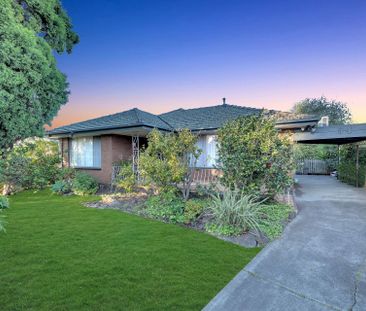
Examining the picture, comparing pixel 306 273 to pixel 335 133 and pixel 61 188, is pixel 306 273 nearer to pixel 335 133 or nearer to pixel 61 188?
pixel 335 133

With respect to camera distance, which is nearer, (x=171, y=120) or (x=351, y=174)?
(x=351, y=174)

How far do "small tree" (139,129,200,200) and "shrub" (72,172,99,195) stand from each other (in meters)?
4.54

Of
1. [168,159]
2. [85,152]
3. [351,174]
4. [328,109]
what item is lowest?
[351,174]

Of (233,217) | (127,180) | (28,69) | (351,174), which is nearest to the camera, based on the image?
(28,69)

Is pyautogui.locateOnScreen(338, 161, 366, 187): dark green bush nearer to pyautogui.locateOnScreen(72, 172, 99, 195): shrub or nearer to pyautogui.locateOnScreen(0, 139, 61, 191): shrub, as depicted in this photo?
pyautogui.locateOnScreen(72, 172, 99, 195): shrub

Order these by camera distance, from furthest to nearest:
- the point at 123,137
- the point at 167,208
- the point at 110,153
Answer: the point at 123,137, the point at 110,153, the point at 167,208

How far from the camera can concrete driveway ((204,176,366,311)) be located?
3064 mm

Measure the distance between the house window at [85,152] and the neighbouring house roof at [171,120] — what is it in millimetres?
881

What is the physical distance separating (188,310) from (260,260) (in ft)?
6.78

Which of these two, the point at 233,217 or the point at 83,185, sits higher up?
the point at 83,185

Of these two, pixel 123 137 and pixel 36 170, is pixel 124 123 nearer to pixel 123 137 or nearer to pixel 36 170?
pixel 123 137

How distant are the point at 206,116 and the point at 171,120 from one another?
2.61m

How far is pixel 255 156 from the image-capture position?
723 cm

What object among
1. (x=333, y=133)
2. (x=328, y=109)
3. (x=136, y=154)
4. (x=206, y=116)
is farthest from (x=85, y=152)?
(x=328, y=109)
